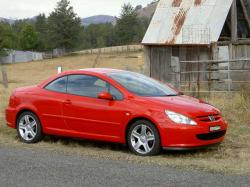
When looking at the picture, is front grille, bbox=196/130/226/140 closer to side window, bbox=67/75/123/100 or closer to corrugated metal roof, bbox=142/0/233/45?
side window, bbox=67/75/123/100

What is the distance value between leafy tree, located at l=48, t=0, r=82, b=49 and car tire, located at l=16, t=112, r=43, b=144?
85170 mm

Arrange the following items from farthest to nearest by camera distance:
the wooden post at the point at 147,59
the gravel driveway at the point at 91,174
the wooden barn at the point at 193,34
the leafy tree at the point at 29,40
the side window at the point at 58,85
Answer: the leafy tree at the point at 29,40, the wooden post at the point at 147,59, the wooden barn at the point at 193,34, the side window at the point at 58,85, the gravel driveway at the point at 91,174

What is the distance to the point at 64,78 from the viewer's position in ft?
35.0

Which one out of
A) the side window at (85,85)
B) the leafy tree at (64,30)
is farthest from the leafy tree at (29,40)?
the side window at (85,85)

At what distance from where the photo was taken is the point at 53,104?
34.2 ft

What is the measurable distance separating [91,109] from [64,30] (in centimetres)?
8770

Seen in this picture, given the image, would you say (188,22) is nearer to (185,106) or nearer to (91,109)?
(91,109)

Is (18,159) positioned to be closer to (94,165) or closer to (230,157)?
(94,165)

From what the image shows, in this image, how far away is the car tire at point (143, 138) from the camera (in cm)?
921

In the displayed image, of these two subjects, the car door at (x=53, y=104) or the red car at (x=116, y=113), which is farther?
the car door at (x=53, y=104)

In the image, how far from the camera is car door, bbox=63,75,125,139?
966 centimetres

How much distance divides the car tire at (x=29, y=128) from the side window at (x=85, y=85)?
925 millimetres

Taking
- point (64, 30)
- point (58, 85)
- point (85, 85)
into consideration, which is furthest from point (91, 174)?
point (64, 30)

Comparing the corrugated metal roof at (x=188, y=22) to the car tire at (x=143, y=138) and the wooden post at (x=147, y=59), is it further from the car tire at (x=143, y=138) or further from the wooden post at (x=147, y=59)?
the car tire at (x=143, y=138)
